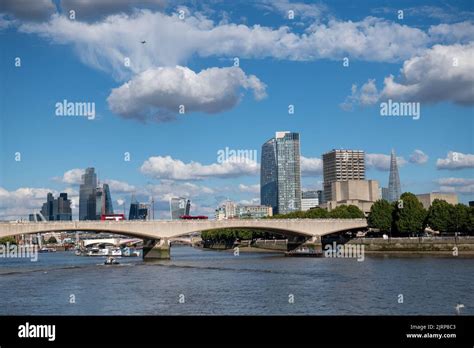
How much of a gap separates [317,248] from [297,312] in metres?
70.3

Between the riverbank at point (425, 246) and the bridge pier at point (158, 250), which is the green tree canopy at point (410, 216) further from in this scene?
the bridge pier at point (158, 250)

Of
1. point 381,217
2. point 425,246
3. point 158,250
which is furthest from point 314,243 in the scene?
point 158,250

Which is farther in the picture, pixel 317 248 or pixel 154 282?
pixel 317 248

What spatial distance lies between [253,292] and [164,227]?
5050 cm

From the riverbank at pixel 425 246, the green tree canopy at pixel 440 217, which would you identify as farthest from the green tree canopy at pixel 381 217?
the green tree canopy at pixel 440 217

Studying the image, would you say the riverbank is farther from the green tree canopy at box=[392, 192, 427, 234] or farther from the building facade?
the building facade

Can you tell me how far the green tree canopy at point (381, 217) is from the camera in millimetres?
103000

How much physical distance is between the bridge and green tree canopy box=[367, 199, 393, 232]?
→ 3.01 m

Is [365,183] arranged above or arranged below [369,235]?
above

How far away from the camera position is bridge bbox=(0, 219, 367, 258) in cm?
8031
